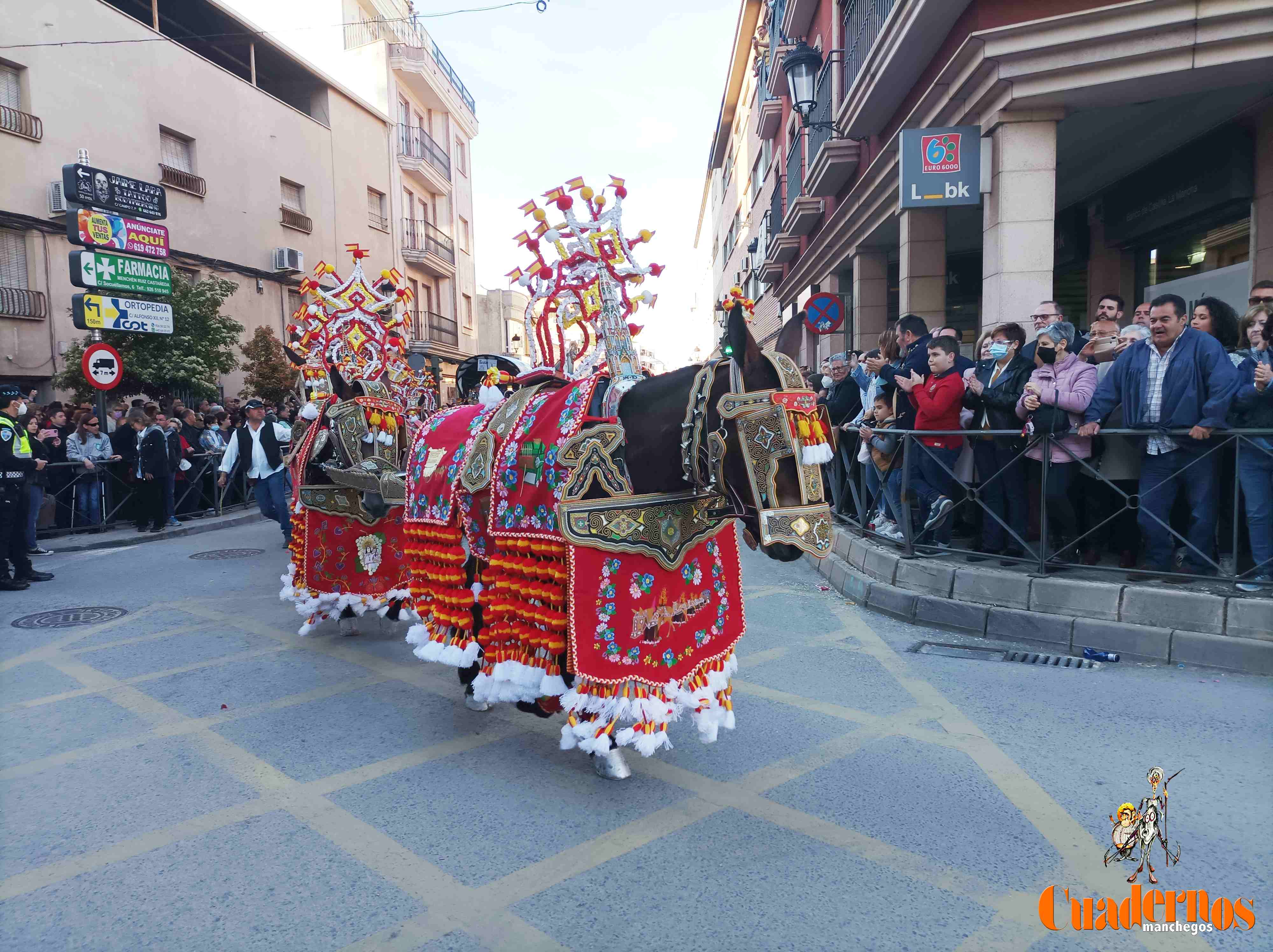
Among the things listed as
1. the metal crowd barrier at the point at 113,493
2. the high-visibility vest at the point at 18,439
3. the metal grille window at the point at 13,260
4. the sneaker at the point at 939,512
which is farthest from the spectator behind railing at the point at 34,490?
the sneaker at the point at 939,512

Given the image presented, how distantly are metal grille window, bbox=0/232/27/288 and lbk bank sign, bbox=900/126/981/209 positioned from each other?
14.9m

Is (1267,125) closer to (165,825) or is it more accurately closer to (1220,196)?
(1220,196)

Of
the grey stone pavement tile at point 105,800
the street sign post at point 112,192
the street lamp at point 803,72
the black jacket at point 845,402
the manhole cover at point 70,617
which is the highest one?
the street lamp at point 803,72

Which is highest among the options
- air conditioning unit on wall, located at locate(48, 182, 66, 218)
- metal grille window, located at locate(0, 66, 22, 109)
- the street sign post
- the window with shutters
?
the window with shutters

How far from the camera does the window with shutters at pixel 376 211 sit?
25312 millimetres

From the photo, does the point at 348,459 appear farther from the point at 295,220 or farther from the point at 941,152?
the point at 295,220

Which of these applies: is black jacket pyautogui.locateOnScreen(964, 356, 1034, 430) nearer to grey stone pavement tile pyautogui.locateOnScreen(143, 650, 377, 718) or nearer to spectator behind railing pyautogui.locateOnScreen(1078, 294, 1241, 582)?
spectator behind railing pyautogui.locateOnScreen(1078, 294, 1241, 582)

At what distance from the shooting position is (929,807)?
3.04 meters

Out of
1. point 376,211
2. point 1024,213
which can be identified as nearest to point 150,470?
point 1024,213

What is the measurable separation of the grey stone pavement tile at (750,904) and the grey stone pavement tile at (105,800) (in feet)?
5.20

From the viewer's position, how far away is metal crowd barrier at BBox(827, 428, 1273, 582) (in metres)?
4.81

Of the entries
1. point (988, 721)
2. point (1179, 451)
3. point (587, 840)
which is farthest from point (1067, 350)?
point (587, 840)

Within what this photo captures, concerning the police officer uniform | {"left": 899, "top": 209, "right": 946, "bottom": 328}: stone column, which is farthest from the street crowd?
the police officer uniform

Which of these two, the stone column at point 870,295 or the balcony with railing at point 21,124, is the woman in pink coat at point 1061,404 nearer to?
the stone column at point 870,295
